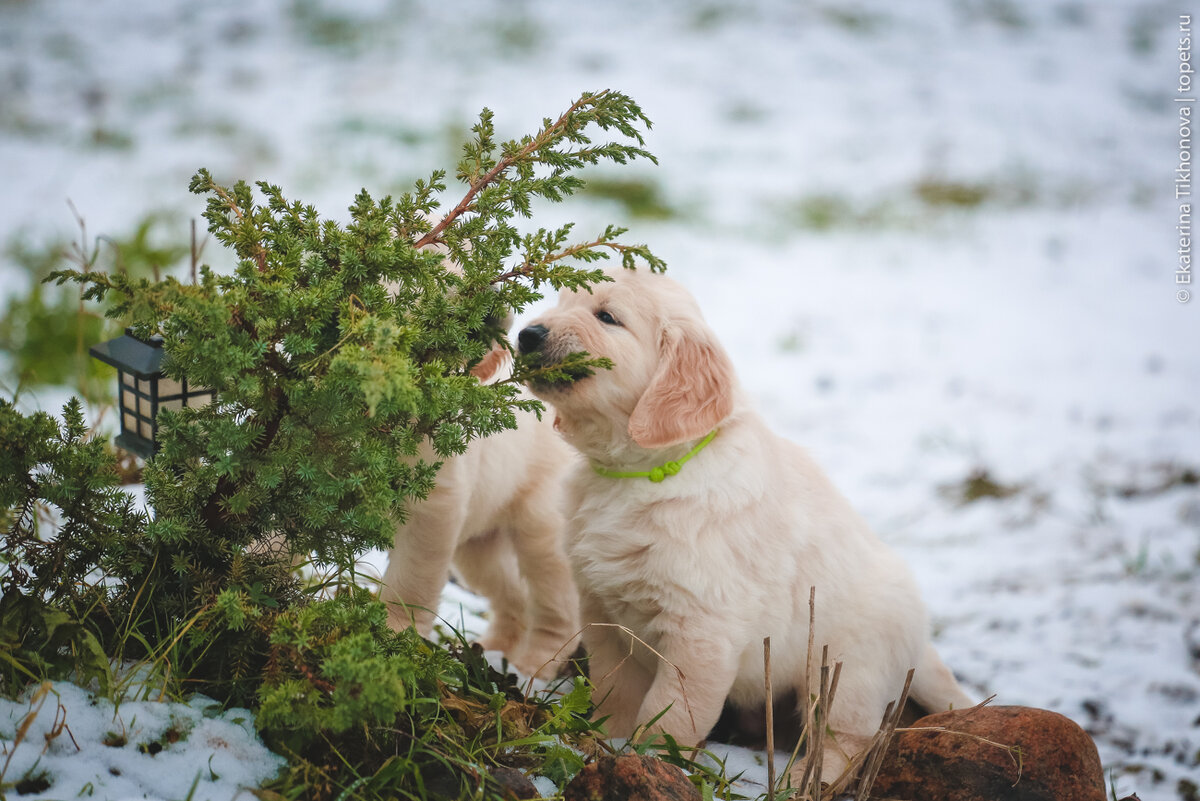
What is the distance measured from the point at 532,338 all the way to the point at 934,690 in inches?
64.6

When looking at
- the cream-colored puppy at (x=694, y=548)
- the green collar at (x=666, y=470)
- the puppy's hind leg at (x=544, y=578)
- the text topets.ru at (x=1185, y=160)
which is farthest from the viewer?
the text topets.ru at (x=1185, y=160)

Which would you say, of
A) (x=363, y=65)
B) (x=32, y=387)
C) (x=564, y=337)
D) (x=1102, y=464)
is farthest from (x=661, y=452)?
(x=363, y=65)

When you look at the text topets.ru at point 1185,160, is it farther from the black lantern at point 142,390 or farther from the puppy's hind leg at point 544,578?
the black lantern at point 142,390

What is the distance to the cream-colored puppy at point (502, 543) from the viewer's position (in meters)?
3.12

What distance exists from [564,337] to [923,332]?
200 inches

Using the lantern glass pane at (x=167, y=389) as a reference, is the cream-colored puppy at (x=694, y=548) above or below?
below

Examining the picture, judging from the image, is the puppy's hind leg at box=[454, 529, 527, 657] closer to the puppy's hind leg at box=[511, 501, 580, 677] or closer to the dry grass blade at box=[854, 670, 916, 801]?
the puppy's hind leg at box=[511, 501, 580, 677]

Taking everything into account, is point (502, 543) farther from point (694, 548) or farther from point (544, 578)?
point (694, 548)

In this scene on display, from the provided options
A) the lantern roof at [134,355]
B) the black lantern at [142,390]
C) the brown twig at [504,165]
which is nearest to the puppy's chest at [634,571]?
the brown twig at [504,165]

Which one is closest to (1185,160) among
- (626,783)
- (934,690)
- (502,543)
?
(934,690)

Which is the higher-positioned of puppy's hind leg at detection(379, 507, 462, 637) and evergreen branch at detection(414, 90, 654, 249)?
evergreen branch at detection(414, 90, 654, 249)

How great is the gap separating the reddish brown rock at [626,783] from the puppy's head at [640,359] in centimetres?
86

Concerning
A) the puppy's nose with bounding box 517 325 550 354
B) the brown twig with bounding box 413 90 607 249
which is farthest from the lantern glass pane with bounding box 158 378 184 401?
the puppy's nose with bounding box 517 325 550 354

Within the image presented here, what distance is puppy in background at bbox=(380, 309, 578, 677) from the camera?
123 inches
